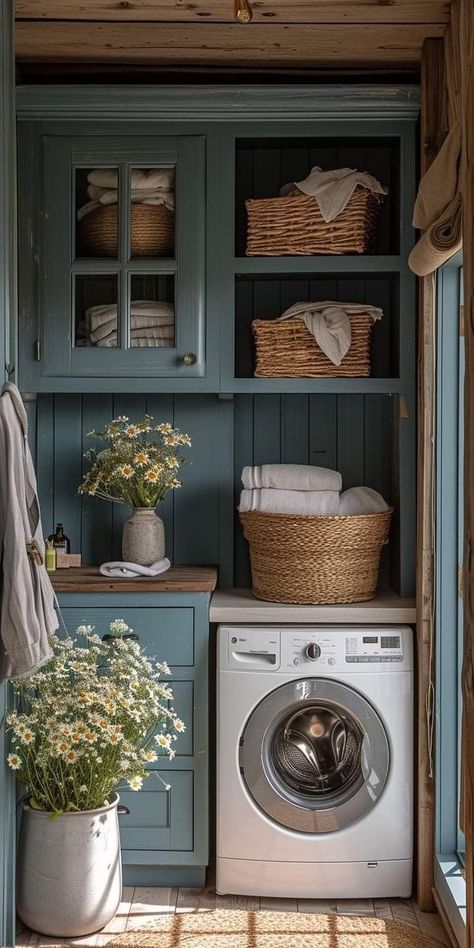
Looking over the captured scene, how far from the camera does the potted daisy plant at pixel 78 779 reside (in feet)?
8.90

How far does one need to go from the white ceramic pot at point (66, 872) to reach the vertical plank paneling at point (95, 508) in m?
0.95

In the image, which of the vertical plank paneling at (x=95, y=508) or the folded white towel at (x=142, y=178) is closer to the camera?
the folded white towel at (x=142, y=178)

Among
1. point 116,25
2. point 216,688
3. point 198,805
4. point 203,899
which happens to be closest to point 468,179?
point 116,25

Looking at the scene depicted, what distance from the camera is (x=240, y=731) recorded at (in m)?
3.01

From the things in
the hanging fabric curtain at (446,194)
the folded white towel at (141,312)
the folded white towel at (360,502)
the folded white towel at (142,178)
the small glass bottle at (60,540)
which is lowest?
the small glass bottle at (60,540)

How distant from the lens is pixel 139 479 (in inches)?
125

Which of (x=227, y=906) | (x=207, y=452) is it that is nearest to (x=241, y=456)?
(x=207, y=452)

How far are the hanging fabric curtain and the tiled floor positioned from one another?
183cm

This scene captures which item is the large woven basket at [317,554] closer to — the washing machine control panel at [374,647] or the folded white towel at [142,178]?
the washing machine control panel at [374,647]

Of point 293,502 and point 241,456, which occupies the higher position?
point 241,456

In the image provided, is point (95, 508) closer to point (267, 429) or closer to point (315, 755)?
point (267, 429)

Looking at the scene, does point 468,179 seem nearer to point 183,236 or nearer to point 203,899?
point 183,236

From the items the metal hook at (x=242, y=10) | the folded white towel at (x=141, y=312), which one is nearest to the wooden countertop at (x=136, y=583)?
the folded white towel at (x=141, y=312)

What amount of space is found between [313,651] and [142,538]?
2.15 feet
